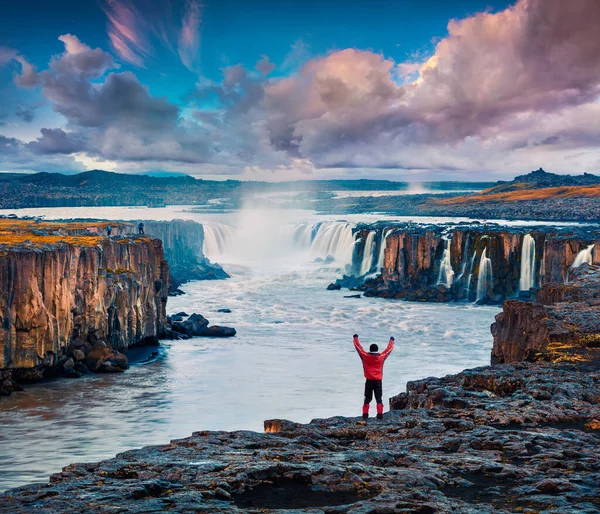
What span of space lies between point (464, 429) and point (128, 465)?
758 centimetres

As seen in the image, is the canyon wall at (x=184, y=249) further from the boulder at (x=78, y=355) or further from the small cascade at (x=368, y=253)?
the boulder at (x=78, y=355)

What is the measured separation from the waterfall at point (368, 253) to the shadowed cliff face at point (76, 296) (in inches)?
1610

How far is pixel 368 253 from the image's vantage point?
9131 cm

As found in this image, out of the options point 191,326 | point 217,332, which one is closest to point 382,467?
point 217,332

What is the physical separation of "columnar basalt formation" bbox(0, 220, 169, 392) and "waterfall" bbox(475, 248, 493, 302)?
3456 centimetres

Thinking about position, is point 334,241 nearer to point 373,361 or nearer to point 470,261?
point 470,261

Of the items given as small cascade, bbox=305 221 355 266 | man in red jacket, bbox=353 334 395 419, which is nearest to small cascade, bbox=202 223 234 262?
small cascade, bbox=305 221 355 266

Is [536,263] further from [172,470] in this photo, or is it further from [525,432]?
[172,470]

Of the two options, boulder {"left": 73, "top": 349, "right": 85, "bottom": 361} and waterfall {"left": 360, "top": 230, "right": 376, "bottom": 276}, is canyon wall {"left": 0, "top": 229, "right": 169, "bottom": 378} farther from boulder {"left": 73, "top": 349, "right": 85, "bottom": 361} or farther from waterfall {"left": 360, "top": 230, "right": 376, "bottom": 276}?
waterfall {"left": 360, "top": 230, "right": 376, "bottom": 276}

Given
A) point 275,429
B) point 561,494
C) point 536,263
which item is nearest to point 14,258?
point 275,429

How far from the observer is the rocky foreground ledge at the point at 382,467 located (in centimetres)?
1150

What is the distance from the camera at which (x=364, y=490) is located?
481 inches

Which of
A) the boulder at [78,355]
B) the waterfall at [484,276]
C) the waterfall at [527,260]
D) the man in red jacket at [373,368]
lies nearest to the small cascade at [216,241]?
the waterfall at [484,276]

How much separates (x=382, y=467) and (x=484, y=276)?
62004 millimetres
